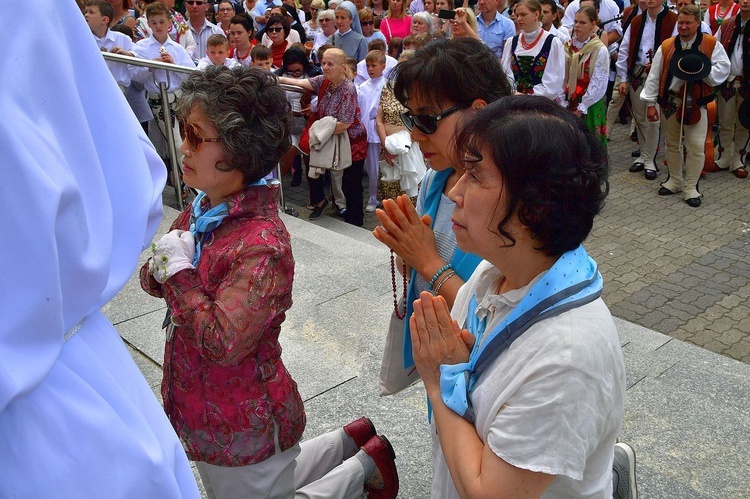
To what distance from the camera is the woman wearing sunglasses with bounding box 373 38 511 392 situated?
89.6 inches

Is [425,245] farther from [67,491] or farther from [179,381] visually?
[67,491]

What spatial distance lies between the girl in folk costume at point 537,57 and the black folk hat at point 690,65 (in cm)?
109

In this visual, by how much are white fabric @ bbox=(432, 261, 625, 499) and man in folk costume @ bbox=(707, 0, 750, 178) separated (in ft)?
24.6

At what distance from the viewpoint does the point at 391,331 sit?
2.70 metres

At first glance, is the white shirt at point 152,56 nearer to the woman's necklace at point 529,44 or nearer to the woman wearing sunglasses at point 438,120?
the woman's necklace at point 529,44

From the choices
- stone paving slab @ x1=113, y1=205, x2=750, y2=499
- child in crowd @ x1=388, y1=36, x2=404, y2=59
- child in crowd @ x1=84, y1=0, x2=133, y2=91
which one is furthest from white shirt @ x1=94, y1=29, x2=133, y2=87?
stone paving slab @ x1=113, y1=205, x2=750, y2=499

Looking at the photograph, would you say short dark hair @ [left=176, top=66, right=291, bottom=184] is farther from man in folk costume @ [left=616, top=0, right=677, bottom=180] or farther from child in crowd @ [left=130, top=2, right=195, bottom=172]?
man in folk costume @ [left=616, top=0, right=677, bottom=180]

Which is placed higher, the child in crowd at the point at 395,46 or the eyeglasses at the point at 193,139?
the eyeglasses at the point at 193,139

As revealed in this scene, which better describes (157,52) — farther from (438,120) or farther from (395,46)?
(438,120)

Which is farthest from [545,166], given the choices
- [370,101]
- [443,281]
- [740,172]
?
[740,172]

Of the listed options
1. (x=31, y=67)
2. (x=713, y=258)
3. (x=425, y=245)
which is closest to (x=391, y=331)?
(x=425, y=245)

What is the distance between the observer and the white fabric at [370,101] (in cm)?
753

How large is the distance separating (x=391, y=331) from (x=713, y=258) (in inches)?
194

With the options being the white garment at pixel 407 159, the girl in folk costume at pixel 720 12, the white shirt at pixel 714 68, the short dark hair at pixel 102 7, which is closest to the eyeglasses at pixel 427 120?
the white garment at pixel 407 159
